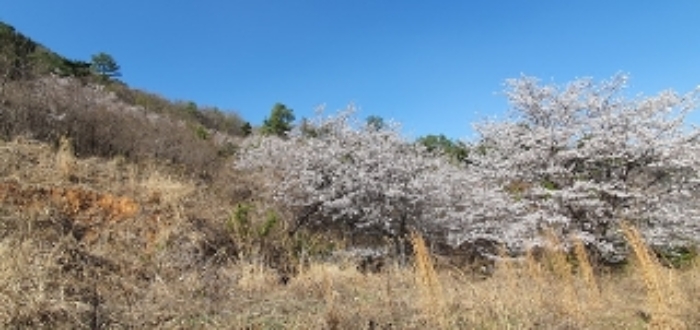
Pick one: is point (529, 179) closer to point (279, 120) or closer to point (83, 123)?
point (83, 123)

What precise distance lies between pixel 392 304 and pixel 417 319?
61 cm

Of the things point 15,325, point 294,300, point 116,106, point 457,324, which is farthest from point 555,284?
point 116,106

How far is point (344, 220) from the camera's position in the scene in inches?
435

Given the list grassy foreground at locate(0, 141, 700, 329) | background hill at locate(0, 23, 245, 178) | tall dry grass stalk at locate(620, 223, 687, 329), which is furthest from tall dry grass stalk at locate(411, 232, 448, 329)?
background hill at locate(0, 23, 245, 178)

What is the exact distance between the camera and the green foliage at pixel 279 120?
20.5 m

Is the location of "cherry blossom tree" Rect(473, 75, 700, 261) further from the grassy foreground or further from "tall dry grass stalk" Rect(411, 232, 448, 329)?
"tall dry grass stalk" Rect(411, 232, 448, 329)

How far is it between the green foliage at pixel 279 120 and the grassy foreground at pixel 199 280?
10.6 m

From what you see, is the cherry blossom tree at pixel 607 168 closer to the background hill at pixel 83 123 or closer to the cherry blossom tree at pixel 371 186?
the cherry blossom tree at pixel 371 186

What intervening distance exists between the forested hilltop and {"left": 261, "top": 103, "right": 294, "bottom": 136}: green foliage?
6.77m

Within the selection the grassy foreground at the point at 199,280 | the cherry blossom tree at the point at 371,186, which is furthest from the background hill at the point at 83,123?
A: the cherry blossom tree at the point at 371,186

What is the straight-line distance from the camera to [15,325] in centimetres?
403

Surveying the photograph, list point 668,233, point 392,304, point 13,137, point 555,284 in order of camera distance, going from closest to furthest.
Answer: point 392,304
point 555,284
point 668,233
point 13,137

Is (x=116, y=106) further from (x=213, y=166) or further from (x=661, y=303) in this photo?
(x=661, y=303)

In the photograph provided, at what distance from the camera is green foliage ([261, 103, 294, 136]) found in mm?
20550
